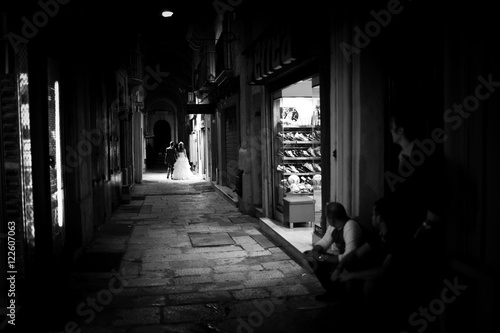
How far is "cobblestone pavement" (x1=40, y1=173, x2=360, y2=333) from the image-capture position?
15.7ft

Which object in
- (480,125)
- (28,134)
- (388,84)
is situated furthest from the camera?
(388,84)

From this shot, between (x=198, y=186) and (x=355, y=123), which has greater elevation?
(x=355, y=123)

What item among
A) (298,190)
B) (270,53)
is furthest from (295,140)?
(270,53)

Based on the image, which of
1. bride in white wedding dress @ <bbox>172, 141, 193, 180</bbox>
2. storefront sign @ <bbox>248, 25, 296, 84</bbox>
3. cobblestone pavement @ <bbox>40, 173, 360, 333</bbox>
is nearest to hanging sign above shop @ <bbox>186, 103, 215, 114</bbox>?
bride in white wedding dress @ <bbox>172, 141, 193, 180</bbox>

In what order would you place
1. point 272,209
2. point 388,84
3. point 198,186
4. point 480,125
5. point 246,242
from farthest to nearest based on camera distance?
1. point 198,186
2. point 272,209
3. point 246,242
4. point 388,84
5. point 480,125

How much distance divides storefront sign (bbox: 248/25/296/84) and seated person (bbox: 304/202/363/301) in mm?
2785

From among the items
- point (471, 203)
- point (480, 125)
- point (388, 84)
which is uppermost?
point (388, 84)

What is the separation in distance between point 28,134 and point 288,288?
366 centimetres

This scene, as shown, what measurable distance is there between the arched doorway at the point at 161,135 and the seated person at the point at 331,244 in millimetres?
46942

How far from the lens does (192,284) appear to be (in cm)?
611

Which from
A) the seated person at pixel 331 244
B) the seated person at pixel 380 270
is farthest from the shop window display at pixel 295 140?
the seated person at pixel 380 270

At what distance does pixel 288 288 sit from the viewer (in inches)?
232

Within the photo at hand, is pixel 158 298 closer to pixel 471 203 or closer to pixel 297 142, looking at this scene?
pixel 471 203

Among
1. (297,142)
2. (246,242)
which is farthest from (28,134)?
(297,142)
